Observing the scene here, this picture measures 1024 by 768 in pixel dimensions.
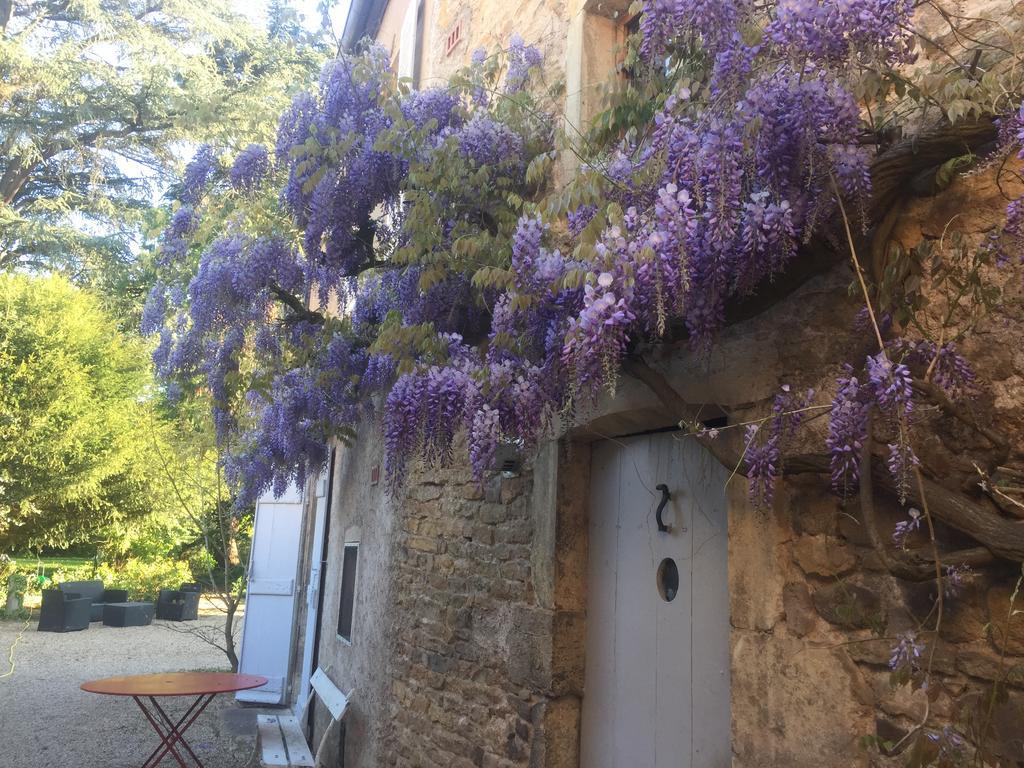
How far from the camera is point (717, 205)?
2.11 metres

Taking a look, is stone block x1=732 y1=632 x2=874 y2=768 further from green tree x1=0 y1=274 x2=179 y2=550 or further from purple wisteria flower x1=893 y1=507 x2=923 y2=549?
green tree x1=0 y1=274 x2=179 y2=550

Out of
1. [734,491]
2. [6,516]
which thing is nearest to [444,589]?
[734,491]

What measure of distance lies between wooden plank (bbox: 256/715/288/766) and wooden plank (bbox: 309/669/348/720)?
1.25 feet

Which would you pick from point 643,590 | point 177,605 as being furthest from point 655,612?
point 177,605

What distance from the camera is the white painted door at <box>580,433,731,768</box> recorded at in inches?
108

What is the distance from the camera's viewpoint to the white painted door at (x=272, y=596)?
8.95 metres

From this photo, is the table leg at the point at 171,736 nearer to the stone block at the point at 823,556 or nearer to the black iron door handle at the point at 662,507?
the black iron door handle at the point at 662,507

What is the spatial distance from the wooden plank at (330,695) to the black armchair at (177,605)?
9.79 metres

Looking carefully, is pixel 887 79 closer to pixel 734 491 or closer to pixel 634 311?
pixel 634 311

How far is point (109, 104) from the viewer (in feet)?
42.1

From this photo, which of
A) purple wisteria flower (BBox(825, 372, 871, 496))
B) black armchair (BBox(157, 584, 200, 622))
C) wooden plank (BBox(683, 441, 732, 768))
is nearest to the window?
wooden plank (BBox(683, 441, 732, 768))

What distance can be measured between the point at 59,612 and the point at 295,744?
380 inches

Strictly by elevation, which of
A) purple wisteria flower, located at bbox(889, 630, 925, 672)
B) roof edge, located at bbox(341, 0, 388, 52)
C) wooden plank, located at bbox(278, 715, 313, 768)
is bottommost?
wooden plank, located at bbox(278, 715, 313, 768)

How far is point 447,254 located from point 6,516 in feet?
42.0
